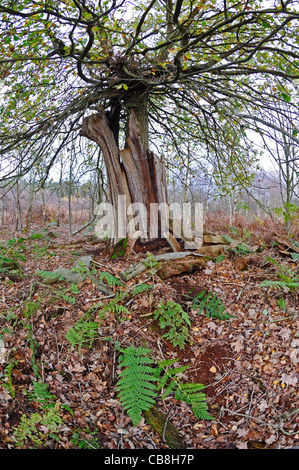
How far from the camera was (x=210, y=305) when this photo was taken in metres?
3.89

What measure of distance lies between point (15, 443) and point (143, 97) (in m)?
6.03

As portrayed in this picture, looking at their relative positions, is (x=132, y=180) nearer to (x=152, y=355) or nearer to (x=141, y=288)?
(x=141, y=288)

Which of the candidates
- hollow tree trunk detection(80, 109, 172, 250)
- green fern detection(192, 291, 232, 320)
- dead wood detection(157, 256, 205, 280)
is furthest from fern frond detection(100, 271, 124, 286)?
hollow tree trunk detection(80, 109, 172, 250)

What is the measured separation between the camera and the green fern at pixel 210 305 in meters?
3.78

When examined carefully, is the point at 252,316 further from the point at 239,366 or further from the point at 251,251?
the point at 251,251

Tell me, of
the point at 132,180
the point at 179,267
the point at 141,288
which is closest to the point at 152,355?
the point at 141,288

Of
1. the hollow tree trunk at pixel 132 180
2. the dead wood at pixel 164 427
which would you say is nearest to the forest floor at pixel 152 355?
the dead wood at pixel 164 427

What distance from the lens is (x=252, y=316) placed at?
3.73m

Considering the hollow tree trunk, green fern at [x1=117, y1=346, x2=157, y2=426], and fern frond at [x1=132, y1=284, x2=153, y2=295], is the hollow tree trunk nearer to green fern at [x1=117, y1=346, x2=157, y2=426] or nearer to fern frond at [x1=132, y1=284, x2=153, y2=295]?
fern frond at [x1=132, y1=284, x2=153, y2=295]

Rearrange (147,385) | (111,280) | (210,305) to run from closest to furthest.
Answer: (147,385), (210,305), (111,280)

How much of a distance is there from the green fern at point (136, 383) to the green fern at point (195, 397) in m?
0.27

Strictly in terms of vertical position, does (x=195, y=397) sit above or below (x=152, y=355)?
below

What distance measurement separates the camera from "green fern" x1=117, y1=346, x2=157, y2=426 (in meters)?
2.71

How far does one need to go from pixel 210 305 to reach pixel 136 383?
1.49 meters
